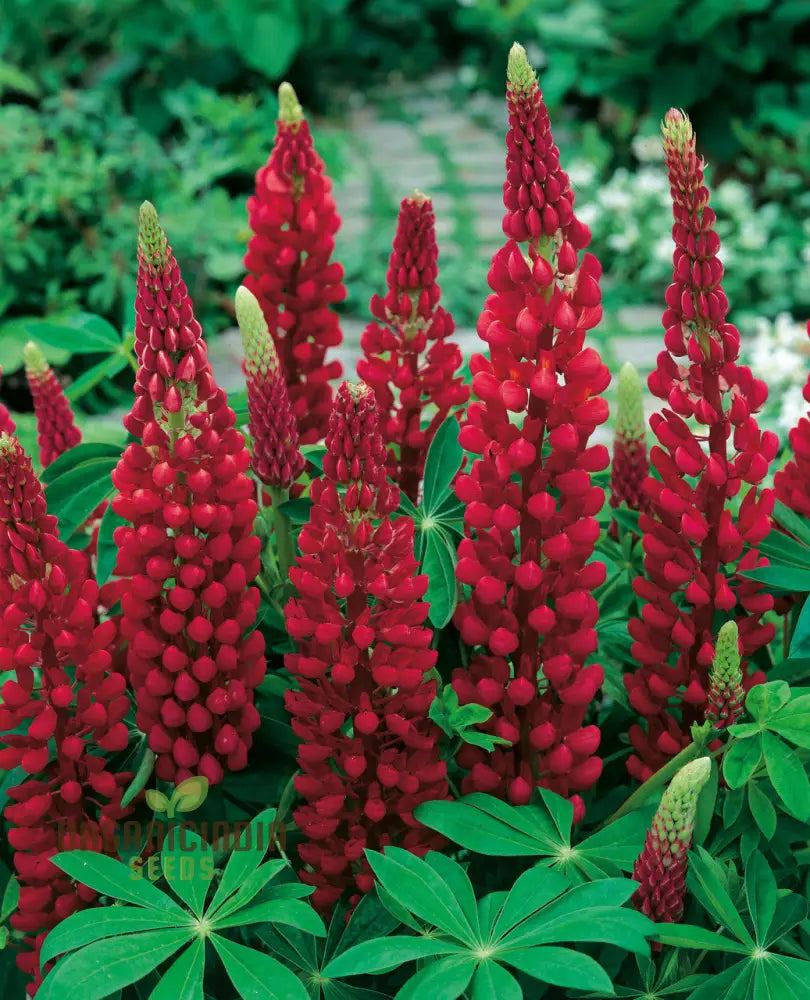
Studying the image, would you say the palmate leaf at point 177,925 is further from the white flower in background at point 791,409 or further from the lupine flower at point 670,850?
the white flower in background at point 791,409

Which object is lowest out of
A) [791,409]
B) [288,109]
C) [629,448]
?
[791,409]

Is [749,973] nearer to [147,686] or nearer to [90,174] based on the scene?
[147,686]

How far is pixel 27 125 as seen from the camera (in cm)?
479

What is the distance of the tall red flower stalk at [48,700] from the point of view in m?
1.01

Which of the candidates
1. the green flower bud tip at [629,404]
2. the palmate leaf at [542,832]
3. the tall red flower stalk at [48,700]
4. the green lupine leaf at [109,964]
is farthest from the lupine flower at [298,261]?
the green lupine leaf at [109,964]

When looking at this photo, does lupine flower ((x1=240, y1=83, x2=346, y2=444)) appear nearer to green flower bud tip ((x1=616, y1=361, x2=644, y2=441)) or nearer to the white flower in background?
green flower bud tip ((x1=616, y1=361, x2=644, y2=441))

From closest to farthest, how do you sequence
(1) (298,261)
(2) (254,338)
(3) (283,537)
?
(2) (254,338)
(3) (283,537)
(1) (298,261)

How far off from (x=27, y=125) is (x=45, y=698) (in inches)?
166

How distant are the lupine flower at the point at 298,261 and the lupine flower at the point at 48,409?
26cm

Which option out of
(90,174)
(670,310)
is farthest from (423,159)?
(670,310)

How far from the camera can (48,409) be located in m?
1.41

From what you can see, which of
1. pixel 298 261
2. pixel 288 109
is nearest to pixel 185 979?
pixel 298 261

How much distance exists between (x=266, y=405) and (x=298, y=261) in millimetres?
271

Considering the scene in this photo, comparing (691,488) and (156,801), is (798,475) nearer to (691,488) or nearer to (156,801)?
(691,488)
